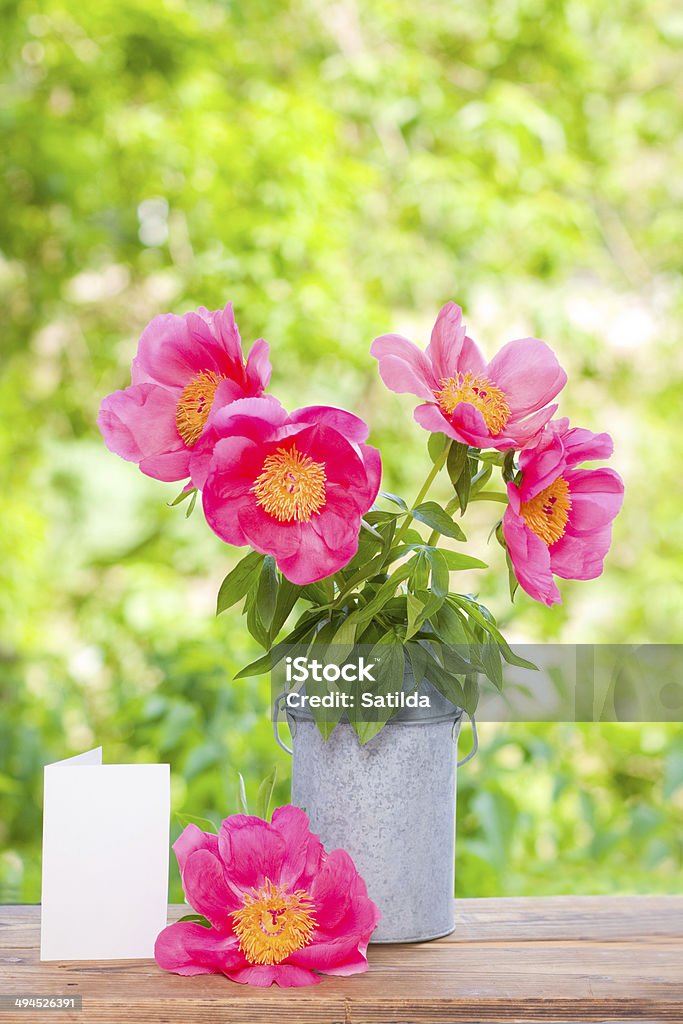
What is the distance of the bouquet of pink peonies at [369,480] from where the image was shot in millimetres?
575

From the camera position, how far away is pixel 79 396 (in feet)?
8.92

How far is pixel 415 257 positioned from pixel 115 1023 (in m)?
2.34

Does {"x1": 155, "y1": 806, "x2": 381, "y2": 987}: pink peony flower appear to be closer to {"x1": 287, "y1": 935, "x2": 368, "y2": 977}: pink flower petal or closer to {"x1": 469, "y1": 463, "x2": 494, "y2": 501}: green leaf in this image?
{"x1": 287, "y1": 935, "x2": 368, "y2": 977}: pink flower petal

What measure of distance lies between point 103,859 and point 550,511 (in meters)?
0.33

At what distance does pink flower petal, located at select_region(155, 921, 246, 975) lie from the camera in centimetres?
61

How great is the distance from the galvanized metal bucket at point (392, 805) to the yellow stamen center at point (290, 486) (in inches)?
6.0

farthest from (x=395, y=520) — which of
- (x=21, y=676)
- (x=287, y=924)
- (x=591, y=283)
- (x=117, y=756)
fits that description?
(x=591, y=283)

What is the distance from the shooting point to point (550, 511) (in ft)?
2.04

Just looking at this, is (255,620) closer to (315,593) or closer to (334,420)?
(315,593)

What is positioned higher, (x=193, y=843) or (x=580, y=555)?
(x=580, y=555)

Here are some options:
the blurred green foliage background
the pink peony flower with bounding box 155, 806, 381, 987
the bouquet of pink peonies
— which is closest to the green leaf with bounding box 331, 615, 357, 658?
the bouquet of pink peonies

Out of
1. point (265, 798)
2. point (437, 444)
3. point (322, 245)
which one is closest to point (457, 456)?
point (437, 444)

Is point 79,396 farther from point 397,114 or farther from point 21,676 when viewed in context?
point 397,114

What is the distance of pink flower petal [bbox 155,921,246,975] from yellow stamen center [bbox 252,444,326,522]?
240mm
